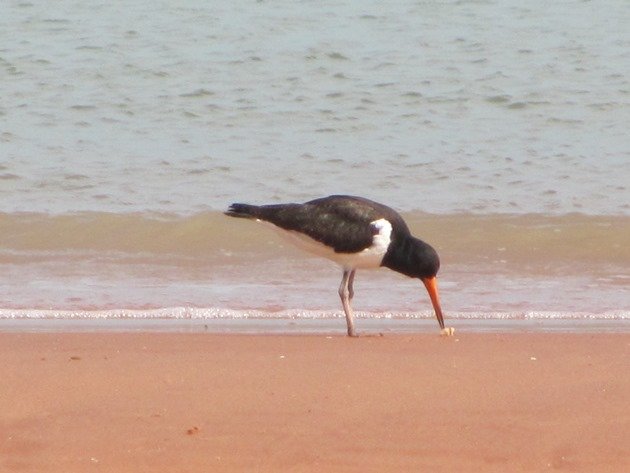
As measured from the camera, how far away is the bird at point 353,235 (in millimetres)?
7004

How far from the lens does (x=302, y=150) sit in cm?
1135

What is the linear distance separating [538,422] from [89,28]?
11.4 metres

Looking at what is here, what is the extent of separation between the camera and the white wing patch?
701 centimetres

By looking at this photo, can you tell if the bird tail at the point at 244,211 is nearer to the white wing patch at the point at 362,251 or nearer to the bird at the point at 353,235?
the bird at the point at 353,235

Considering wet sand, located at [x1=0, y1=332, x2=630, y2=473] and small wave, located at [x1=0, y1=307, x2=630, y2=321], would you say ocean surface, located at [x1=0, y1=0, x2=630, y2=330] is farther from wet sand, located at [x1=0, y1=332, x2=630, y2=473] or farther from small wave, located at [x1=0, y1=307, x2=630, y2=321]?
wet sand, located at [x1=0, y1=332, x2=630, y2=473]

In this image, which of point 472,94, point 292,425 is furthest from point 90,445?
point 472,94

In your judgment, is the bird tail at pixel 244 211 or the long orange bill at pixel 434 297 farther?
the bird tail at pixel 244 211

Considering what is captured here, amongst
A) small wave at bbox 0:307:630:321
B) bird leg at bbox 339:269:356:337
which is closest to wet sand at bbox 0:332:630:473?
bird leg at bbox 339:269:356:337

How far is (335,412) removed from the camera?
4758mm

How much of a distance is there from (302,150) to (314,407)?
668 centimetres

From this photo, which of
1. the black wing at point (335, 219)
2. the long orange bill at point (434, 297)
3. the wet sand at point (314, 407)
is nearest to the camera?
the wet sand at point (314, 407)

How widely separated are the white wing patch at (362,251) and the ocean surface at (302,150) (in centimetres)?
34

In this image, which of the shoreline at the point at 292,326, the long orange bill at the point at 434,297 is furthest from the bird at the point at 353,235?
the shoreline at the point at 292,326

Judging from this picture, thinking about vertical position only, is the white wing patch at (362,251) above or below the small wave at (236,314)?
above
